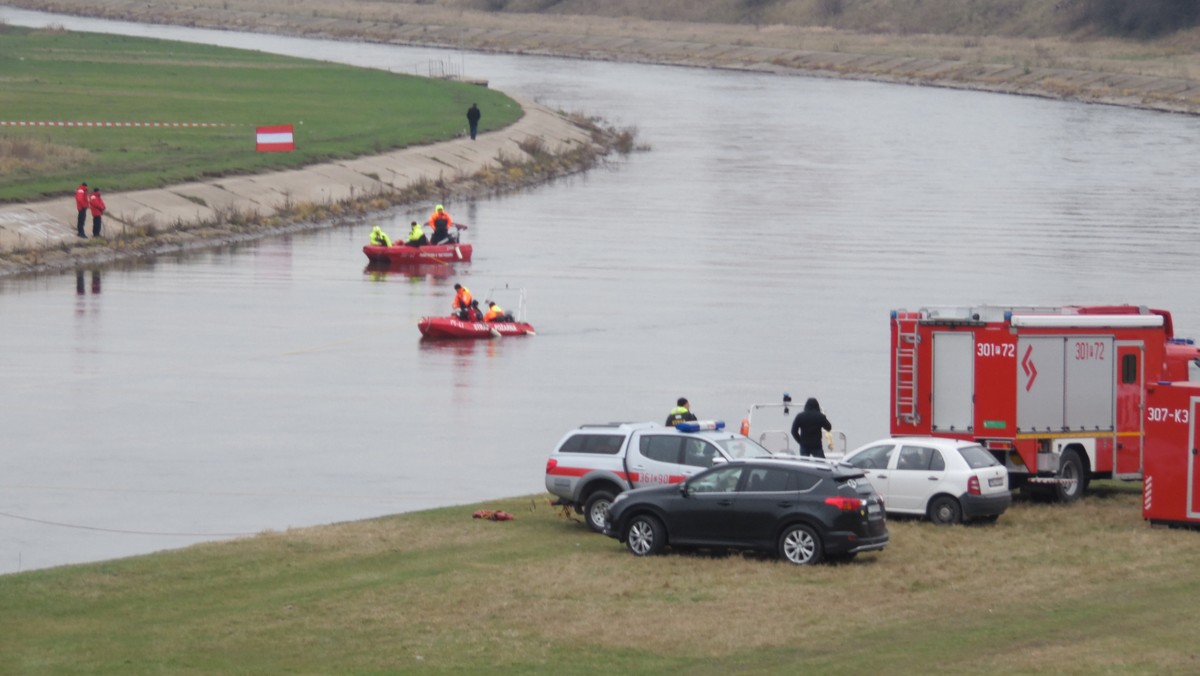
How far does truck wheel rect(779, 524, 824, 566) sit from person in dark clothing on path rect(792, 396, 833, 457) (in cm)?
610

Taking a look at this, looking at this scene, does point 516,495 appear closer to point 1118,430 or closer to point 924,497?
point 924,497

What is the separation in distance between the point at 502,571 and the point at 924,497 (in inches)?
285

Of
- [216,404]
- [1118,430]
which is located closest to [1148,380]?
[1118,430]

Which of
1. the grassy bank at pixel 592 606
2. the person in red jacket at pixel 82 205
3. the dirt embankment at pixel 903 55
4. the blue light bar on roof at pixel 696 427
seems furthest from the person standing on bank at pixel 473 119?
the grassy bank at pixel 592 606

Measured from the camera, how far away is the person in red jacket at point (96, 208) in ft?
215

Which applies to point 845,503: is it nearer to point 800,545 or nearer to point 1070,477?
point 800,545

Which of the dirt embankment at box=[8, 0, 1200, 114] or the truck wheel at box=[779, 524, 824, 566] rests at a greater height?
the dirt embankment at box=[8, 0, 1200, 114]

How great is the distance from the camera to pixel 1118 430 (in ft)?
106

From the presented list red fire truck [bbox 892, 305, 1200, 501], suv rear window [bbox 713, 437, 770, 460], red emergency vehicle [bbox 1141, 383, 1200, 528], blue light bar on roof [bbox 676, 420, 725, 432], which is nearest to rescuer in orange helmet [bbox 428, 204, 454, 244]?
red fire truck [bbox 892, 305, 1200, 501]

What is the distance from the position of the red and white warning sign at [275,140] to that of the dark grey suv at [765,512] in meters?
61.8

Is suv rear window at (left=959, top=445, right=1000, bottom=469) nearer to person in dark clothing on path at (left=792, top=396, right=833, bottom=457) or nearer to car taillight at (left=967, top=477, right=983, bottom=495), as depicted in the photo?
car taillight at (left=967, top=477, right=983, bottom=495)

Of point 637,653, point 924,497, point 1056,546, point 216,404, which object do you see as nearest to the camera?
point 637,653

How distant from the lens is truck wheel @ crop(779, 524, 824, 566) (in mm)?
25047

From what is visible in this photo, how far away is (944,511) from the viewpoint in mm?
28750
